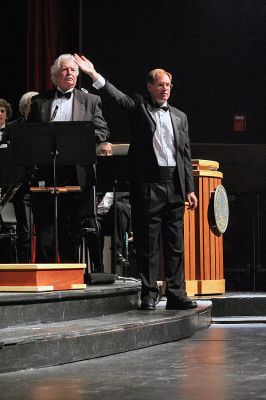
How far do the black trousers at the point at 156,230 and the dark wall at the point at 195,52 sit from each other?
147 inches

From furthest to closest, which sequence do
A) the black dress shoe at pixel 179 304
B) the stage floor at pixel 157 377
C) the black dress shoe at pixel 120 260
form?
1. the black dress shoe at pixel 120 260
2. the black dress shoe at pixel 179 304
3. the stage floor at pixel 157 377

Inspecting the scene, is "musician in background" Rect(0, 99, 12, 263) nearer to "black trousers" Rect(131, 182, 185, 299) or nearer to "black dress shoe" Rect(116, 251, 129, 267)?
"black dress shoe" Rect(116, 251, 129, 267)

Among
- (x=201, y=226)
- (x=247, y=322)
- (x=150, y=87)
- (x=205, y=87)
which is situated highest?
(x=205, y=87)

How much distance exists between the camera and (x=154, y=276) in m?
5.64

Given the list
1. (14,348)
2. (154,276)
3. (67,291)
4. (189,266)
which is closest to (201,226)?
(189,266)

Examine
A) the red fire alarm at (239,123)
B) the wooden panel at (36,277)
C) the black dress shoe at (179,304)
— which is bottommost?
the black dress shoe at (179,304)

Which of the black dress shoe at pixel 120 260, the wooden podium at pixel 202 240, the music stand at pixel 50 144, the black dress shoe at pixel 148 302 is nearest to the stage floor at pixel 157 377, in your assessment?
the black dress shoe at pixel 148 302

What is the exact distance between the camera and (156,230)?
18.5 feet

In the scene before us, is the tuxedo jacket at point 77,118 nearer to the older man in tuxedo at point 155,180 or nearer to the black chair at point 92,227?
the black chair at point 92,227

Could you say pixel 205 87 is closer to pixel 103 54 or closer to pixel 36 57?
pixel 103 54

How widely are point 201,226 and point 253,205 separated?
1448 mm

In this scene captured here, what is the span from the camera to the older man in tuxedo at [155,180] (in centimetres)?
559

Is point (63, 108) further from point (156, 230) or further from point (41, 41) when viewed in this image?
point (41, 41)

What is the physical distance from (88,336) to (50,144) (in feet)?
4.65
